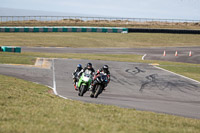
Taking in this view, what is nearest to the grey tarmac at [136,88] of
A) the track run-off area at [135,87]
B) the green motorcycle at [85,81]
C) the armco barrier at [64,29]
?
the track run-off area at [135,87]

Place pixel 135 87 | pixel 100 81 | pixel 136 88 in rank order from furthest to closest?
1. pixel 135 87
2. pixel 136 88
3. pixel 100 81

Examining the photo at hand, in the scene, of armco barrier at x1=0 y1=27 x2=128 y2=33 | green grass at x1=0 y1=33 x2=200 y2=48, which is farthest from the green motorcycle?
armco barrier at x1=0 y1=27 x2=128 y2=33

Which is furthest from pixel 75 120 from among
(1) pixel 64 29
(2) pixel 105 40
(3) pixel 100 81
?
(1) pixel 64 29

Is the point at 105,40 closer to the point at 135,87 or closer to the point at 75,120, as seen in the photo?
the point at 135,87

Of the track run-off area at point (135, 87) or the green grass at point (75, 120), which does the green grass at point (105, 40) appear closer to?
the track run-off area at point (135, 87)

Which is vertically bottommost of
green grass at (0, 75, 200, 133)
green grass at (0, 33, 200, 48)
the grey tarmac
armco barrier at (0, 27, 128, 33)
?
the grey tarmac

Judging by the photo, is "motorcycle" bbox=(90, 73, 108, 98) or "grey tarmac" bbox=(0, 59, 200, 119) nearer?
"grey tarmac" bbox=(0, 59, 200, 119)

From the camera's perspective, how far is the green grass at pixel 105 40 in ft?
191

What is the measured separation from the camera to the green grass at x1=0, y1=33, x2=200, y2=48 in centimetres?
5828

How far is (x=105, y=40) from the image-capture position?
216 ft

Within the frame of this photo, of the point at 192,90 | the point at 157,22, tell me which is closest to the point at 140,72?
the point at 192,90

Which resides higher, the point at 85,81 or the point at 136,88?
the point at 85,81

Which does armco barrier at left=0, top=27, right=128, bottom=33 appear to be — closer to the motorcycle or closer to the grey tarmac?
the grey tarmac

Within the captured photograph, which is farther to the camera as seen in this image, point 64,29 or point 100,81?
point 64,29
